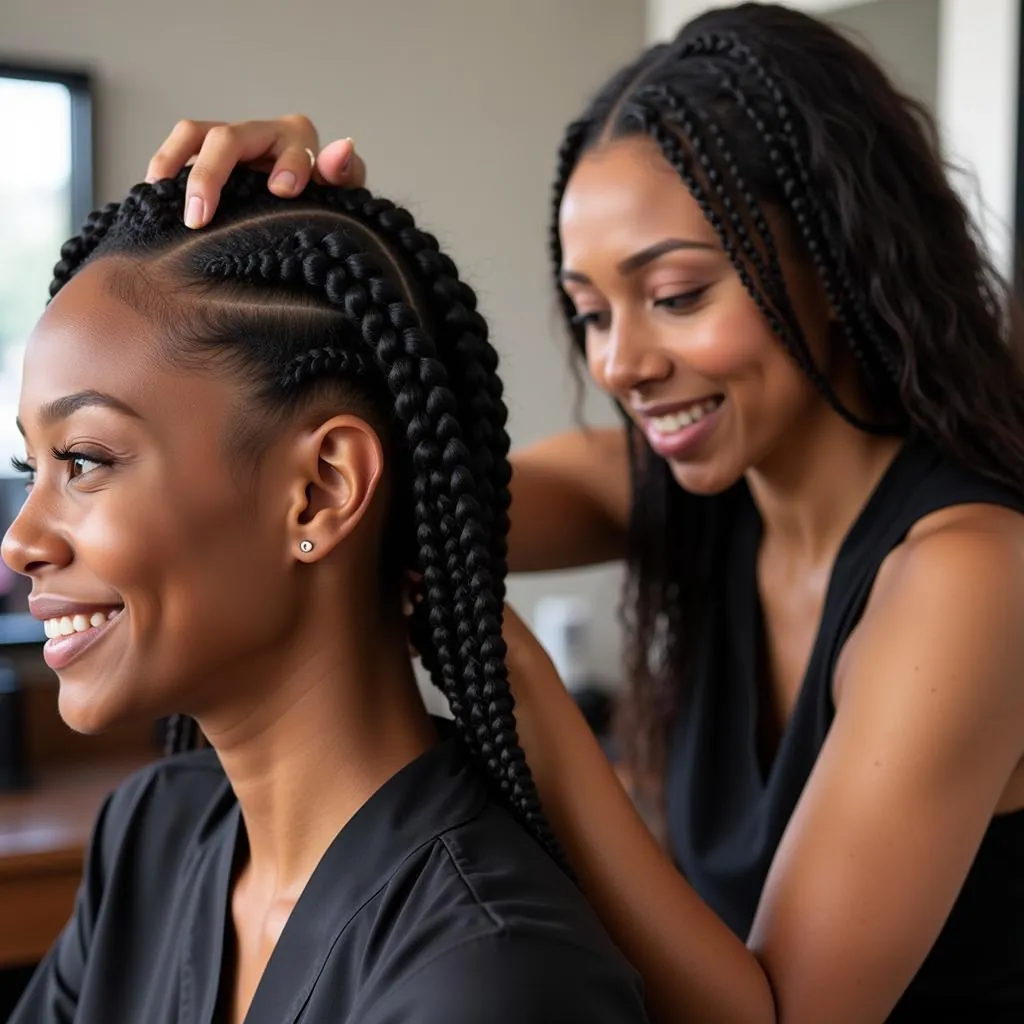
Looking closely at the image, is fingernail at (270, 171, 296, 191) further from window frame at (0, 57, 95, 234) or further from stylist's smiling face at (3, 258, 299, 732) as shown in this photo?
window frame at (0, 57, 95, 234)

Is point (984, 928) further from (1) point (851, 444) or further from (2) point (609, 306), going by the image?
(2) point (609, 306)

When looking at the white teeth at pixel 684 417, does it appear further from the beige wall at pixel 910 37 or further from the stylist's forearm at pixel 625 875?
the beige wall at pixel 910 37

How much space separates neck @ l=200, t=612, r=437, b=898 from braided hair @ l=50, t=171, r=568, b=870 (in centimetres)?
4

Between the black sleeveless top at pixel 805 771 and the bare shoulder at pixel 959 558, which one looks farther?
the black sleeveless top at pixel 805 771

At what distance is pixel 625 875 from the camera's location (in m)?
0.95

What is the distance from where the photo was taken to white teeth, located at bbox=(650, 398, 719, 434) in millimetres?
1233

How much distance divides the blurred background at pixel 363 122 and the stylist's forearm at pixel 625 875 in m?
0.96

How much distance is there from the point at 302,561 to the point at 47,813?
4.25 ft

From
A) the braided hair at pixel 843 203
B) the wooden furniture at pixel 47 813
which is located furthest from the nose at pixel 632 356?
the wooden furniture at pixel 47 813

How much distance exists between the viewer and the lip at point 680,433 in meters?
1.23

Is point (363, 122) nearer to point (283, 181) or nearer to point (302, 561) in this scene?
point (283, 181)

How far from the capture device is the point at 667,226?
1190mm

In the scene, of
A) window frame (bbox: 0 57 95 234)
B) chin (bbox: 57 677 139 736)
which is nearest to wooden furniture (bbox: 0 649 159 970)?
window frame (bbox: 0 57 95 234)

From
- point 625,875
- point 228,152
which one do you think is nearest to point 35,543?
point 228,152
